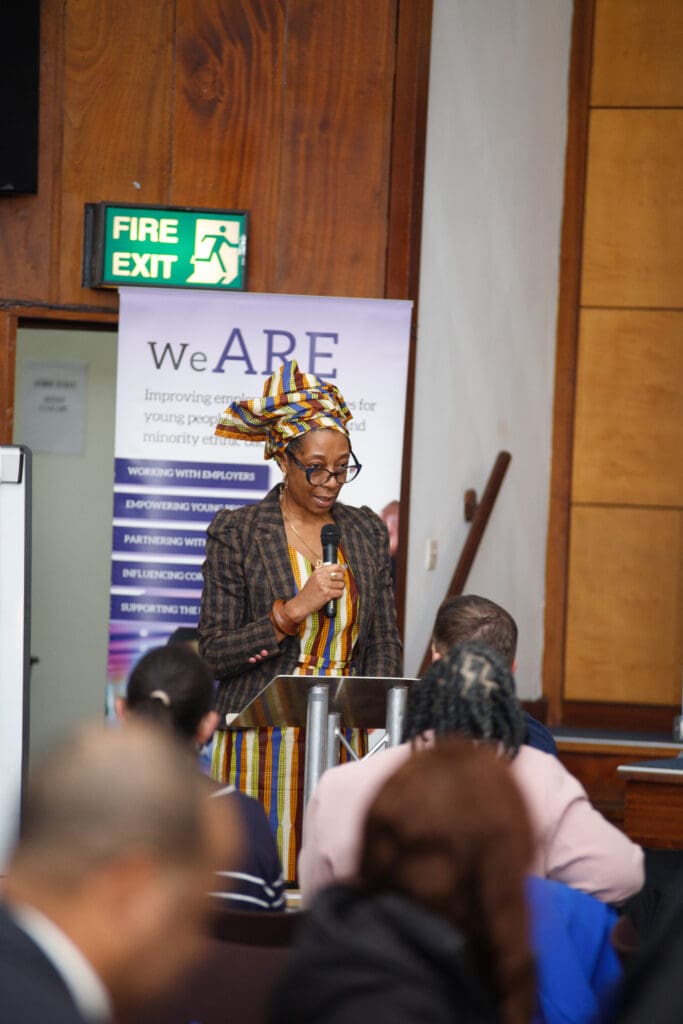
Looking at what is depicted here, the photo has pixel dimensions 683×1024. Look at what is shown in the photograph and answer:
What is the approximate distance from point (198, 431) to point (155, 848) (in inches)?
143

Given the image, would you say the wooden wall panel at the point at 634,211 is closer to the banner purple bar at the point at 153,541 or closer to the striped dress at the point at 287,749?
the banner purple bar at the point at 153,541

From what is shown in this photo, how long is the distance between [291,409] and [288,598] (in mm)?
489

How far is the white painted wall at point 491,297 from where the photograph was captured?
5426mm

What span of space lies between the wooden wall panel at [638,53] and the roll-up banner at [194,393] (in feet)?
7.94

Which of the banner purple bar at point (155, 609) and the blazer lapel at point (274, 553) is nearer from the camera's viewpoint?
the blazer lapel at point (274, 553)

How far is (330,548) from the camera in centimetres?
344

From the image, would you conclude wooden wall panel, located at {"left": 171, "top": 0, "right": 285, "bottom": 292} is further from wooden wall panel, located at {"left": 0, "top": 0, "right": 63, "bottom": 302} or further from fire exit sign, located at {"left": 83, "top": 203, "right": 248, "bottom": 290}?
wooden wall panel, located at {"left": 0, "top": 0, "right": 63, "bottom": 302}

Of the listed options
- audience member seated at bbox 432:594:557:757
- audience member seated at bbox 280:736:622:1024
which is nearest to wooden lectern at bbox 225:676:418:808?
audience member seated at bbox 432:594:557:757

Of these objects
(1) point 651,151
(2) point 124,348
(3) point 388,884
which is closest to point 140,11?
(2) point 124,348

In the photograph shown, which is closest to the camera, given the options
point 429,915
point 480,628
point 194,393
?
point 429,915

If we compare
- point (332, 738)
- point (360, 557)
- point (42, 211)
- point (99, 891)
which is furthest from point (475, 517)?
point (99, 891)

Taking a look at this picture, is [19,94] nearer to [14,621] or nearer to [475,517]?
[14,621]

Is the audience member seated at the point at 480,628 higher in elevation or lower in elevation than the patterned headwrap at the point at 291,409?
lower

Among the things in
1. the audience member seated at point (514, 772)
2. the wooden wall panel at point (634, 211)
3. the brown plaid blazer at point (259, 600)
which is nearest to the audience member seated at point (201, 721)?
the audience member seated at point (514, 772)
